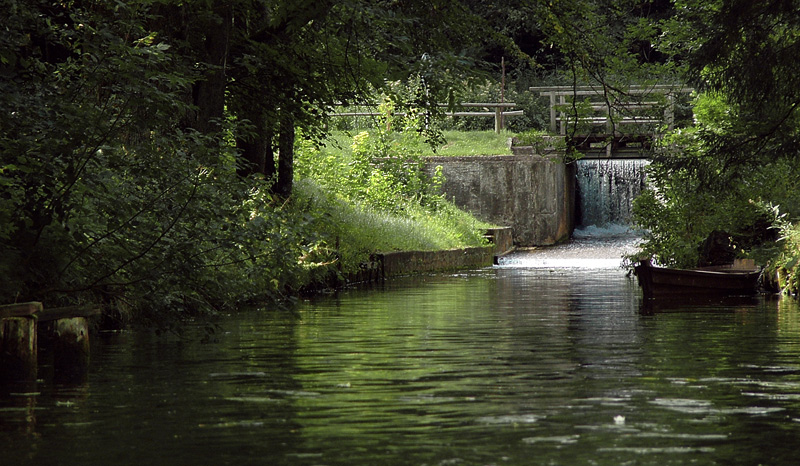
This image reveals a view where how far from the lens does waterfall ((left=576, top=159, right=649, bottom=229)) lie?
38.5 meters

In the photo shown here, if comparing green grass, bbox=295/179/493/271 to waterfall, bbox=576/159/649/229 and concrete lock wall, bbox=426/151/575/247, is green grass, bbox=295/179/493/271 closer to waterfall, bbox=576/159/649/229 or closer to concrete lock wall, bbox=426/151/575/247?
concrete lock wall, bbox=426/151/575/247

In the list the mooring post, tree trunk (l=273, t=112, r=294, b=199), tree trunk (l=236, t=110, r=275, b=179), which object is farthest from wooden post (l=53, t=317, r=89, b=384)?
tree trunk (l=273, t=112, r=294, b=199)

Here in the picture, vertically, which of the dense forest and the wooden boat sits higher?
the dense forest

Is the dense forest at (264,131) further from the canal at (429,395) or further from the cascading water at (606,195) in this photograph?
the cascading water at (606,195)

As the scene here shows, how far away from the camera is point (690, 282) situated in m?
20.3

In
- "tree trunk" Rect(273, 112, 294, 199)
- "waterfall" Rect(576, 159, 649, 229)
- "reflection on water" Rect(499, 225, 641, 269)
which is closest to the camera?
"tree trunk" Rect(273, 112, 294, 199)

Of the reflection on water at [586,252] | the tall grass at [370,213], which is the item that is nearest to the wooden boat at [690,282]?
the tall grass at [370,213]

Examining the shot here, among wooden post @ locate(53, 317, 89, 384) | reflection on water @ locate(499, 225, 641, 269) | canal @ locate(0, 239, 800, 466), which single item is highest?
reflection on water @ locate(499, 225, 641, 269)

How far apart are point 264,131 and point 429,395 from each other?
40.0 ft

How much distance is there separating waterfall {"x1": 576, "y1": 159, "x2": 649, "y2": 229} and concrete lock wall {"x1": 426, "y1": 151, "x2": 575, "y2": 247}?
3.51 m

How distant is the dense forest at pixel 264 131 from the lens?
10320mm

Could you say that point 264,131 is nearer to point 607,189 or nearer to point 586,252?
point 586,252

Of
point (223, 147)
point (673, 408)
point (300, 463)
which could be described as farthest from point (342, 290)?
point (300, 463)

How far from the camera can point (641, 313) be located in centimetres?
1630
